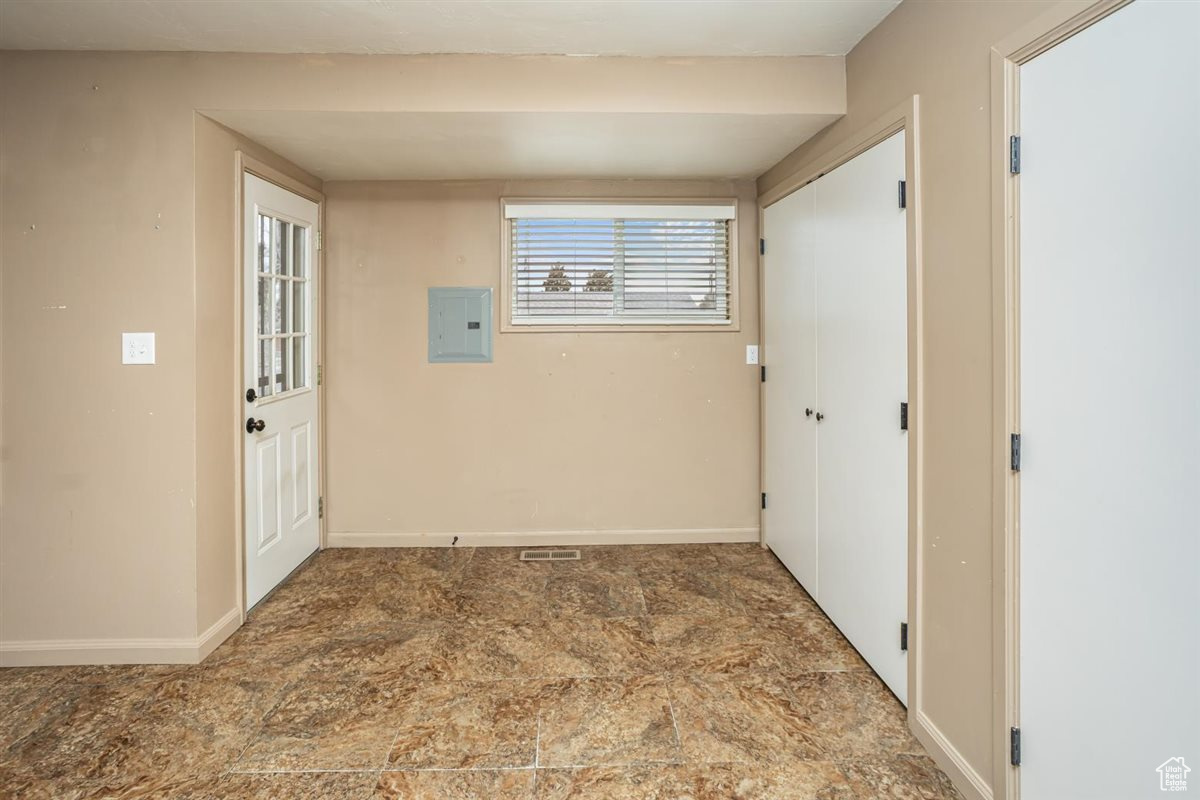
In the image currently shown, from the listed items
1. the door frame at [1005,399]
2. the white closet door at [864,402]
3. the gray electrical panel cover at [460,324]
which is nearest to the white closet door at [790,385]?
the white closet door at [864,402]

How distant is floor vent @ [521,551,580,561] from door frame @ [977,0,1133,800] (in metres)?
2.38

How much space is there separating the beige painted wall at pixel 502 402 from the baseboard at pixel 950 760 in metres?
1.97

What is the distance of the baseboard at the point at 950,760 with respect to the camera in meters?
1.74

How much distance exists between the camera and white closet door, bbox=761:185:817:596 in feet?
9.97

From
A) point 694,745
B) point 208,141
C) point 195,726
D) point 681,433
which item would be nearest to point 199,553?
point 195,726

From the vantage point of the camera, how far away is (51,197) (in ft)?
8.05

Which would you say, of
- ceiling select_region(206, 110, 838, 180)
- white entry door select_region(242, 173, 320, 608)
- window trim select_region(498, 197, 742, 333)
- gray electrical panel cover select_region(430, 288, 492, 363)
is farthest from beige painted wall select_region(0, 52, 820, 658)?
gray electrical panel cover select_region(430, 288, 492, 363)

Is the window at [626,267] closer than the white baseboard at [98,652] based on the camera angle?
No

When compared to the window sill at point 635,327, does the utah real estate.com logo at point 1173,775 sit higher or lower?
lower

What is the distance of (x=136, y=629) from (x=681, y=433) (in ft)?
9.43

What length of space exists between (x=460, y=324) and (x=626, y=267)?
109 centimetres

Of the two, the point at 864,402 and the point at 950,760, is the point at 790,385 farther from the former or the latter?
the point at 950,760

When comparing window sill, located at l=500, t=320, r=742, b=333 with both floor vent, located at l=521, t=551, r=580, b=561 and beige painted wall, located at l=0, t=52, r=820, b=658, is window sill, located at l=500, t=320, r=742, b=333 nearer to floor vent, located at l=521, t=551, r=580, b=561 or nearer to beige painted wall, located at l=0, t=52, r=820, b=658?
floor vent, located at l=521, t=551, r=580, b=561

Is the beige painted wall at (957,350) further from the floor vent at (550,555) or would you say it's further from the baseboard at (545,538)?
the floor vent at (550,555)
